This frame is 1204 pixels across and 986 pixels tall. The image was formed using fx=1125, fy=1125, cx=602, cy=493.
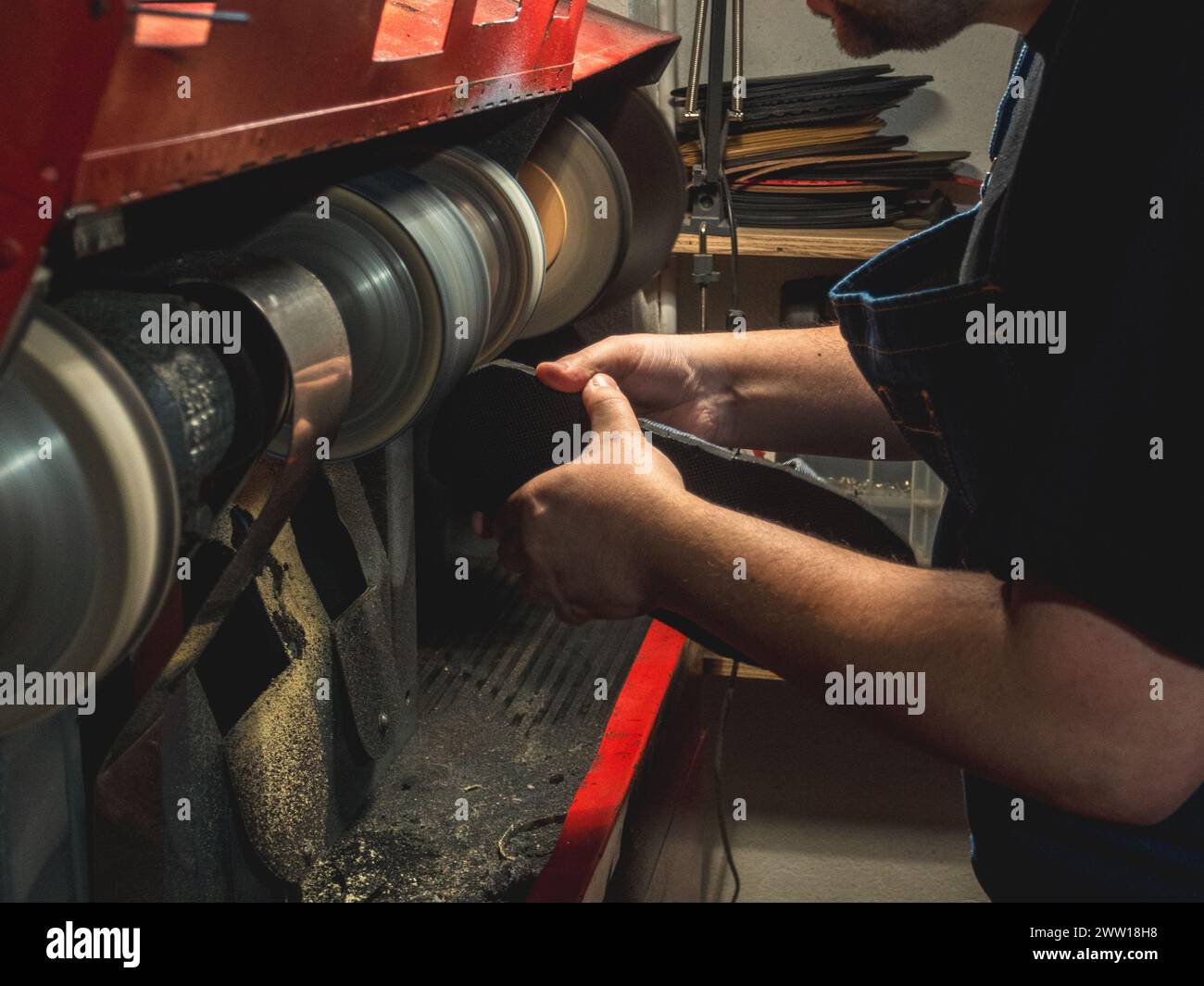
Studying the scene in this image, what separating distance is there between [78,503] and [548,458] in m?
0.58

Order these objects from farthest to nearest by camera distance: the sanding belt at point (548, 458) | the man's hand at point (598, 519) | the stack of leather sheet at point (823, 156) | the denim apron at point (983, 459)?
the stack of leather sheet at point (823, 156) < the sanding belt at point (548, 458) < the man's hand at point (598, 519) < the denim apron at point (983, 459)

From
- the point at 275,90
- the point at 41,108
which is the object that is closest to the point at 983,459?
the point at 275,90

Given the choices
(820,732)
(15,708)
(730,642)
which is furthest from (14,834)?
(820,732)

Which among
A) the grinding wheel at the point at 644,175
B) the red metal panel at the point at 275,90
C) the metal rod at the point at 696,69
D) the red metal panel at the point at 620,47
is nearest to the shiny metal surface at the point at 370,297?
the red metal panel at the point at 275,90

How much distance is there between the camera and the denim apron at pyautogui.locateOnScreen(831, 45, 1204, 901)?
2.55ft

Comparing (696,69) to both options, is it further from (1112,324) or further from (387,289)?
(1112,324)

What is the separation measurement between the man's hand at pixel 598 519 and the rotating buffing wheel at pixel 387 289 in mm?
129

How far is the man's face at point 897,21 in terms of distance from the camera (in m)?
0.85

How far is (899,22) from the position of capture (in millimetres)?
881

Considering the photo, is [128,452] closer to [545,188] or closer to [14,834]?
[14,834]

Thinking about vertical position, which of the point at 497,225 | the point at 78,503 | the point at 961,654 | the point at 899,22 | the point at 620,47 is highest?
the point at 620,47

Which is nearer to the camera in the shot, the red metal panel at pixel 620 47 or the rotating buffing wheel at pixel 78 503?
the rotating buffing wheel at pixel 78 503

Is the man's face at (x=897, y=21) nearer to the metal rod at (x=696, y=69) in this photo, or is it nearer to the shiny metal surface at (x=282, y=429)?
the shiny metal surface at (x=282, y=429)
